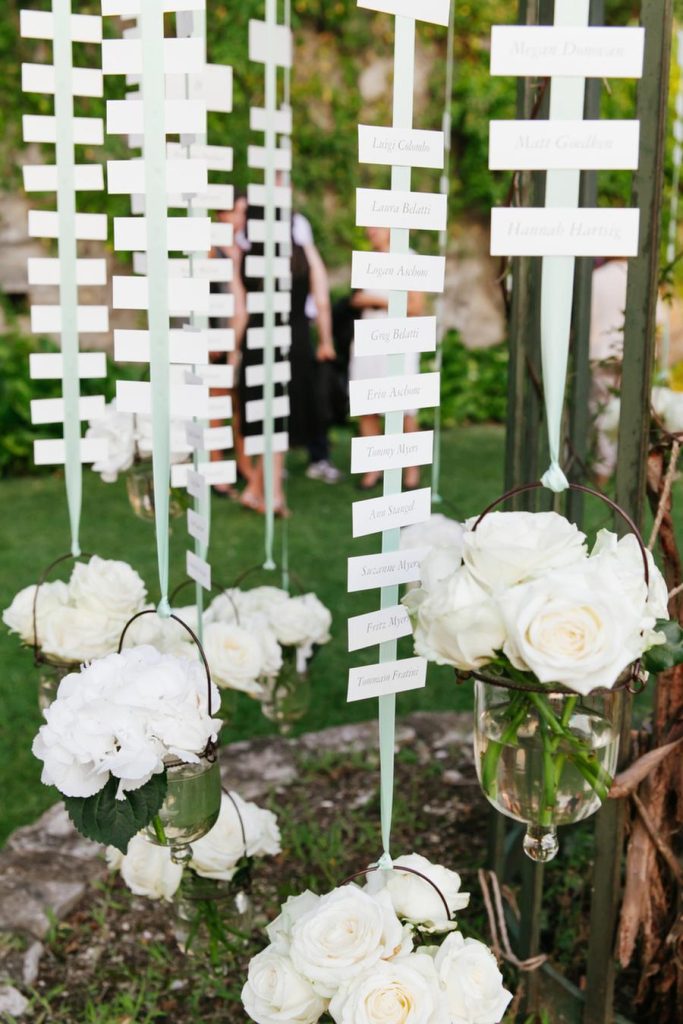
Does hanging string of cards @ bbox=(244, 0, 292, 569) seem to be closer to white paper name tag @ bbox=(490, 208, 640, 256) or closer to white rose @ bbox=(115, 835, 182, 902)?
white rose @ bbox=(115, 835, 182, 902)

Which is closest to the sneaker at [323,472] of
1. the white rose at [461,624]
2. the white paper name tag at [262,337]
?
the white paper name tag at [262,337]

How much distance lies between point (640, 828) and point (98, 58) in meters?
6.96

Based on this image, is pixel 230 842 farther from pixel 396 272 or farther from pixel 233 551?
pixel 233 551

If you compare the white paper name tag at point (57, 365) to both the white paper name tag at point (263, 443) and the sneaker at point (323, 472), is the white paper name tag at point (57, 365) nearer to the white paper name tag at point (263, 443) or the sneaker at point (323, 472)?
the white paper name tag at point (263, 443)

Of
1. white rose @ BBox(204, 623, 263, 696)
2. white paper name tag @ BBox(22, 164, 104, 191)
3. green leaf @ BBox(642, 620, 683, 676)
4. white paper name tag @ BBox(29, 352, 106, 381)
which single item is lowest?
white rose @ BBox(204, 623, 263, 696)

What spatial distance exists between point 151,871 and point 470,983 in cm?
71

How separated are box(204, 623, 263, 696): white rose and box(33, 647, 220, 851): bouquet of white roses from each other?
0.50 metres

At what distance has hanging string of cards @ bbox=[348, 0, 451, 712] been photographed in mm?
1265

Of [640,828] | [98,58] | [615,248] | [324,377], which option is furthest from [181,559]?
[98,58]

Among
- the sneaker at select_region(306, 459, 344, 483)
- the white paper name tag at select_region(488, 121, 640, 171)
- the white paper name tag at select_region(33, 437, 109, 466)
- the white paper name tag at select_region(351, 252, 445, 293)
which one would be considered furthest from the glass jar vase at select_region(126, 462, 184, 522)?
the sneaker at select_region(306, 459, 344, 483)

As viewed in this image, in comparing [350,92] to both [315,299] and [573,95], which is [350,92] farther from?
[573,95]

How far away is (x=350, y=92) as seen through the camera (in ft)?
26.3

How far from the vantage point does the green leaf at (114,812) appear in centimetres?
125

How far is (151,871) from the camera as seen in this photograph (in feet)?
5.77
